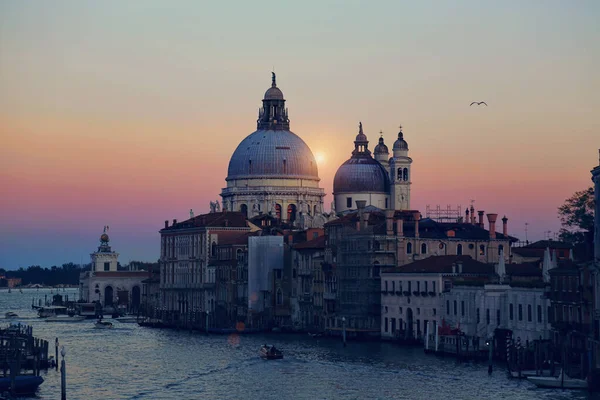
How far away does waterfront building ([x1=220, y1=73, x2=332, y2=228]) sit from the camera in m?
144

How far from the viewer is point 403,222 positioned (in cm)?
9562

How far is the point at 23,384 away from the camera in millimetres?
59938

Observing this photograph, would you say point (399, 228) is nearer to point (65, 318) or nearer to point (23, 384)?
point (23, 384)

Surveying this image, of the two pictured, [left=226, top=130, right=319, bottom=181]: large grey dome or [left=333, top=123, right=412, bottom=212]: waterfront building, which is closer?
[left=333, top=123, right=412, bottom=212]: waterfront building

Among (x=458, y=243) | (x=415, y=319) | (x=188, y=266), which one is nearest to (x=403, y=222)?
(x=458, y=243)

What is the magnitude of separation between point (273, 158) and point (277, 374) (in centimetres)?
7665

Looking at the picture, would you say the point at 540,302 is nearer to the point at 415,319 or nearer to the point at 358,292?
the point at 415,319

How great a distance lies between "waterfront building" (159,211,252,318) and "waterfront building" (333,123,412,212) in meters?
10.9

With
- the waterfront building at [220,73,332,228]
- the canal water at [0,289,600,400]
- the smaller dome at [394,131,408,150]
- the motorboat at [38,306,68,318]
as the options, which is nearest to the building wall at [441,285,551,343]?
the canal water at [0,289,600,400]

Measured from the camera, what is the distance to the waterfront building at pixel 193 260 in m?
125

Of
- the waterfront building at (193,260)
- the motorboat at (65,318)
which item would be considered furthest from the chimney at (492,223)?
the motorboat at (65,318)

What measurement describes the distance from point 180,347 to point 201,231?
39.3 metres

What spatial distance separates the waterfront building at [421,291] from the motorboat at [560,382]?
17.6 metres

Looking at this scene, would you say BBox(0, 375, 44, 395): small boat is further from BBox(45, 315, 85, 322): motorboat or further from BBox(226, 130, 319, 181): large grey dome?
BBox(226, 130, 319, 181): large grey dome
